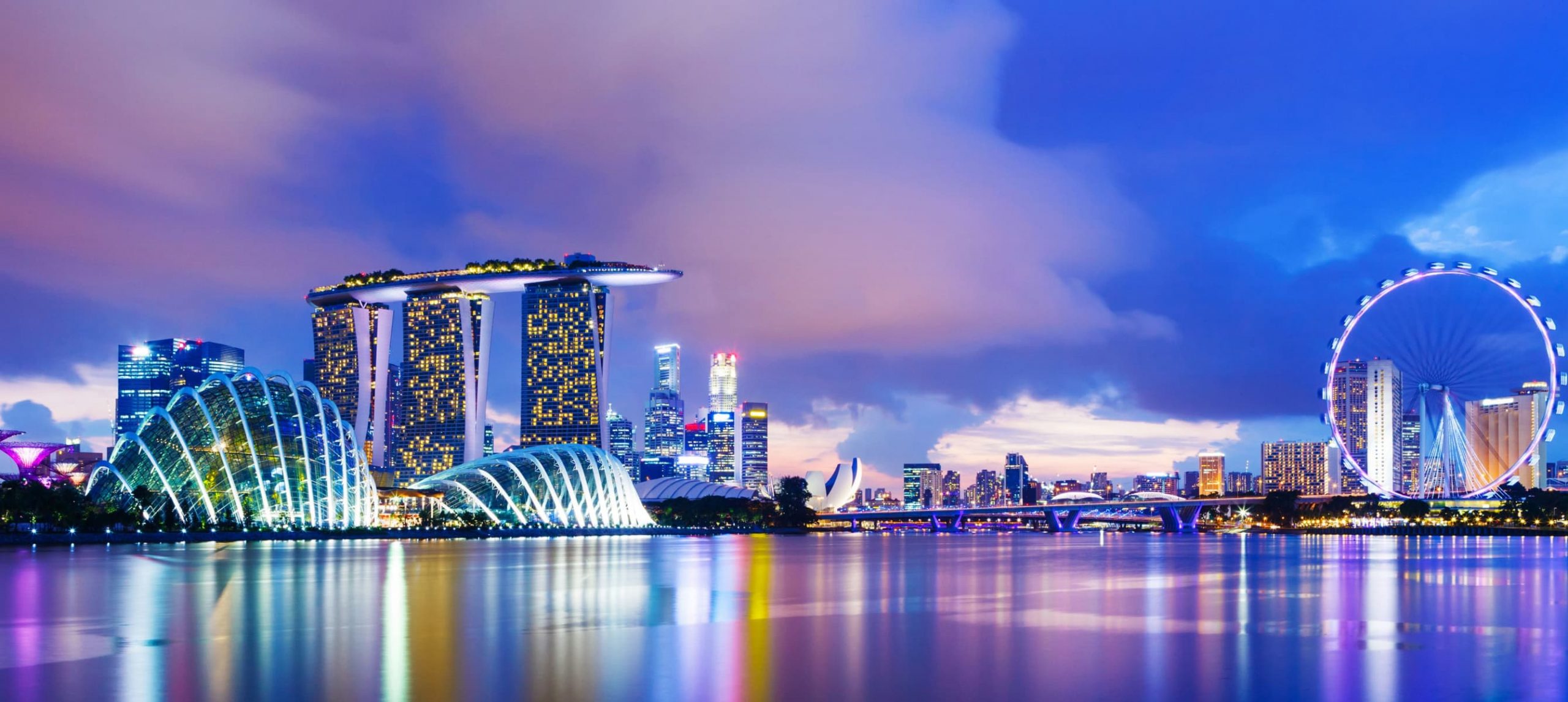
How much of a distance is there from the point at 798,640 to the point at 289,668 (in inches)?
420

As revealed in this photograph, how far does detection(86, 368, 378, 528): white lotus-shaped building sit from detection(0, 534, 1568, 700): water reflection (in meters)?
44.9

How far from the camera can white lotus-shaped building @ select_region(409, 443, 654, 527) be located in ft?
496

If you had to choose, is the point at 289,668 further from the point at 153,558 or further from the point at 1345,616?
the point at 153,558

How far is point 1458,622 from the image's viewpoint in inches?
1390

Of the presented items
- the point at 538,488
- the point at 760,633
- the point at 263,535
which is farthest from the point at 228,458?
the point at 760,633

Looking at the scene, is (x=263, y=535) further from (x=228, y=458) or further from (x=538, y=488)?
(x=538, y=488)

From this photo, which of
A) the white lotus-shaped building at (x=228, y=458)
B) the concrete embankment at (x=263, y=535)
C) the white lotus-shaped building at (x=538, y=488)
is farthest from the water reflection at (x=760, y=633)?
the white lotus-shaped building at (x=538, y=488)

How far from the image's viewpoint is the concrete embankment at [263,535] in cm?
9606

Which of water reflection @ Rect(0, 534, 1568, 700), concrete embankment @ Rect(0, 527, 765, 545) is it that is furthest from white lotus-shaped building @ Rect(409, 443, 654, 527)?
water reflection @ Rect(0, 534, 1568, 700)

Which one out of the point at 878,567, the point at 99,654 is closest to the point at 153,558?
the point at 878,567

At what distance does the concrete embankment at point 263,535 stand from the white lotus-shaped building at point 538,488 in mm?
4859

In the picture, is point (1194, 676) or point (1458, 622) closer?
point (1194, 676)

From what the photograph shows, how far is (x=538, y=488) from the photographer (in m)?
155

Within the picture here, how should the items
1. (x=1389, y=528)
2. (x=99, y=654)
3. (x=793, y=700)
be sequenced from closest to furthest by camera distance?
(x=793, y=700) < (x=99, y=654) < (x=1389, y=528)
